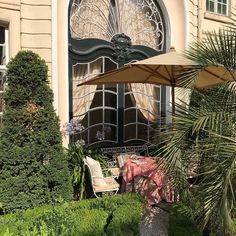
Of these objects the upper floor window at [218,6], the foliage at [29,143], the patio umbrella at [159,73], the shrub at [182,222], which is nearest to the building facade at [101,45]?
the upper floor window at [218,6]

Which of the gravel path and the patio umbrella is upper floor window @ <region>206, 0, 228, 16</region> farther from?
the gravel path

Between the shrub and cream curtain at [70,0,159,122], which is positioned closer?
the shrub

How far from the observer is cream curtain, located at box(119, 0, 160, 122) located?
1008cm

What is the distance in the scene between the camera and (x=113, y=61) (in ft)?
32.2

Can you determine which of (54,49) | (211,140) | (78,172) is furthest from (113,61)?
(211,140)

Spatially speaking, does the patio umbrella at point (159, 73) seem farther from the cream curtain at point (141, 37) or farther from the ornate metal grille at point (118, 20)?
the cream curtain at point (141, 37)

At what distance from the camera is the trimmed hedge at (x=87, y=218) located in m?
4.29

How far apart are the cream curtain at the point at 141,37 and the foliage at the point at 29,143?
11.3ft

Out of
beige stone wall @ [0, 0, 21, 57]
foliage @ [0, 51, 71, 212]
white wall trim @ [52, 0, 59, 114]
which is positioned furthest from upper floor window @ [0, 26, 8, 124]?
foliage @ [0, 51, 71, 212]

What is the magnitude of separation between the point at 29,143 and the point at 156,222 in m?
2.23

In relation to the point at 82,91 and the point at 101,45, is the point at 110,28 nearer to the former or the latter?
the point at 101,45

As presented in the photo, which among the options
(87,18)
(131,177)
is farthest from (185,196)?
(87,18)

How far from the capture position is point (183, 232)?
566 centimetres

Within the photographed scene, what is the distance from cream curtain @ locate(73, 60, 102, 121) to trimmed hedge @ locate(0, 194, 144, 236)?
10.2 ft
